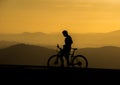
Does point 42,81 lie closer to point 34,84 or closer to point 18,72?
point 34,84

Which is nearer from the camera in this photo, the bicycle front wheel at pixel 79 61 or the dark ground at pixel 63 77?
the dark ground at pixel 63 77

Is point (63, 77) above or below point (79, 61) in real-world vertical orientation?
below

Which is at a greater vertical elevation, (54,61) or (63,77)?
(54,61)

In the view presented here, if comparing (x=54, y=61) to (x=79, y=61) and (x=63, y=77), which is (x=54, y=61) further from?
(x=63, y=77)

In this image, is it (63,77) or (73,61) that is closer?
(63,77)

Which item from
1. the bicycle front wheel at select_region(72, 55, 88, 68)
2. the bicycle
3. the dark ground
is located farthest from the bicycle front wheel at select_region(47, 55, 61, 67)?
the dark ground

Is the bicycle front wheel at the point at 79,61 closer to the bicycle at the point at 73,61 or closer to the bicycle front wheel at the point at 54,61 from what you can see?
the bicycle at the point at 73,61

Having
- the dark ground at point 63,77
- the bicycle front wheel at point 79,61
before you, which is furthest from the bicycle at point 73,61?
the dark ground at point 63,77

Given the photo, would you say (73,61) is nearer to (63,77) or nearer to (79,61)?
(79,61)

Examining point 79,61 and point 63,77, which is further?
point 79,61

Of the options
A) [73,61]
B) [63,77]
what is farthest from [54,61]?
[63,77]

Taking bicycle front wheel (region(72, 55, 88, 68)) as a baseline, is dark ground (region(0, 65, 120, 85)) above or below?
below

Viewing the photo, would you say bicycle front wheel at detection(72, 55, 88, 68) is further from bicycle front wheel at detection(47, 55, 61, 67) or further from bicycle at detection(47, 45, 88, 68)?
bicycle front wheel at detection(47, 55, 61, 67)

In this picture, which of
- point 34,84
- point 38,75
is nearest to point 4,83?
point 34,84
